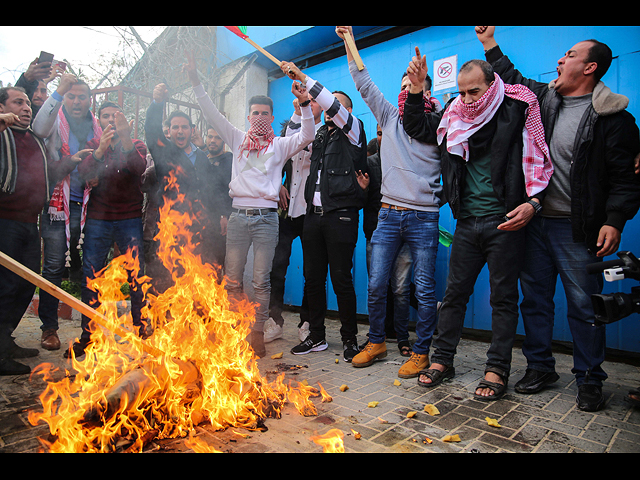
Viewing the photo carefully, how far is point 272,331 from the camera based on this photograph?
4.98 meters

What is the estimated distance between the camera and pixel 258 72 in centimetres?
787

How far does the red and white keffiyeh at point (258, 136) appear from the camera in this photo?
176 inches

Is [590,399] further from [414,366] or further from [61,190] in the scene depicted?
[61,190]

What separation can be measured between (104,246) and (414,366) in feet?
12.1

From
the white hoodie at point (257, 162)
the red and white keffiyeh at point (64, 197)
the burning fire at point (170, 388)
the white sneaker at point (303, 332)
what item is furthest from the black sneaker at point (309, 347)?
the red and white keffiyeh at point (64, 197)

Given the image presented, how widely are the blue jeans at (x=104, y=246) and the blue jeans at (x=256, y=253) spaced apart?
1.21m

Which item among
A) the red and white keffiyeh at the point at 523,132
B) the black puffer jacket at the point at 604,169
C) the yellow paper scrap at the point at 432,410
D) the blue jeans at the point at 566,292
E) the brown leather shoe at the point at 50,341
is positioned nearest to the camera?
the yellow paper scrap at the point at 432,410

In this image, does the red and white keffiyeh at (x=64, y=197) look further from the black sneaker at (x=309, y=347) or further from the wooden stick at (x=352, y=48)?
the wooden stick at (x=352, y=48)

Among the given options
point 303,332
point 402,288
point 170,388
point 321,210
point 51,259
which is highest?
point 321,210

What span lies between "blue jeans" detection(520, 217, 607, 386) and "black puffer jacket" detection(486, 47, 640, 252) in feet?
0.56

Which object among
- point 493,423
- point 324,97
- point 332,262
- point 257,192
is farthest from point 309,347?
point 324,97

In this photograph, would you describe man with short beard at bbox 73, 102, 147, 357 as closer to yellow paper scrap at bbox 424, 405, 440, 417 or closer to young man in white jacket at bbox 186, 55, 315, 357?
young man in white jacket at bbox 186, 55, 315, 357

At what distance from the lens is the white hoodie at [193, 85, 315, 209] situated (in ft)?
14.4

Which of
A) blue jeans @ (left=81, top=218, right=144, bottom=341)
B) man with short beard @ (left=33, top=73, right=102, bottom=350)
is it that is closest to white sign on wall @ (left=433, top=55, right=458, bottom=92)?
blue jeans @ (left=81, top=218, right=144, bottom=341)
